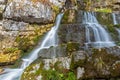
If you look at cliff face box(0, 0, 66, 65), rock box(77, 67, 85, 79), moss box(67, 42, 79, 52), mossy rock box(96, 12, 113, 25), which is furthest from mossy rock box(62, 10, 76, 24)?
rock box(77, 67, 85, 79)

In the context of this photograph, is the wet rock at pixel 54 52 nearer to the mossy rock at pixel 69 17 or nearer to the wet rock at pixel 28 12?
the mossy rock at pixel 69 17

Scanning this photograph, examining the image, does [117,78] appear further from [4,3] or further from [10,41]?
[4,3]

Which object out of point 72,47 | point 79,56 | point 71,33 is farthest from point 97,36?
point 79,56

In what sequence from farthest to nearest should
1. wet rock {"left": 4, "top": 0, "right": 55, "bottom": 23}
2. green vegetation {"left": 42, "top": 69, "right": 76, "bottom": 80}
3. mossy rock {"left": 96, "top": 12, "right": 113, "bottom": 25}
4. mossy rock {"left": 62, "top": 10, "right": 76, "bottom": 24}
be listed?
mossy rock {"left": 96, "top": 12, "right": 113, "bottom": 25} < wet rock {"left": 4, "top": 0, "right": 55, "bottom": 23} < mossy rock {"left": 62, "top": 10, "right": 76, "bottom": 24} < green vegetation {"left": 42, "top": 69, "right": 76, "bottom": 80}

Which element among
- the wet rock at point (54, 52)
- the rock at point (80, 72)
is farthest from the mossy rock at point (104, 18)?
the rock at point (80, 72)

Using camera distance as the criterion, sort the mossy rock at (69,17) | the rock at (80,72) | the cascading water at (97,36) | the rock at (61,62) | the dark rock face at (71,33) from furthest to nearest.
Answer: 1. the mossy rock at (69,17)
2. the dark rock face at (71,33)
3. the cascading water at (97,36)
4. the rock at (61,62)
5. the rock at (80,72)

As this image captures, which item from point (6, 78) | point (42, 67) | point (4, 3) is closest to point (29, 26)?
point (4, 3)

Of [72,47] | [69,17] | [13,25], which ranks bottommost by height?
[72,47]

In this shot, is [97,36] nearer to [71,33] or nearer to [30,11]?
[71,33]

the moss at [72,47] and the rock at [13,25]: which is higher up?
the rock at [13,25]

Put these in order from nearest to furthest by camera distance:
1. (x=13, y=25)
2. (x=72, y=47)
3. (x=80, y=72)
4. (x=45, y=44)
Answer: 1. (x=80, y=72)
2. (x=72, y=47)
3. (x=45, y=44)
4. (x=13, y=25)

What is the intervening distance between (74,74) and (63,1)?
1020 cm

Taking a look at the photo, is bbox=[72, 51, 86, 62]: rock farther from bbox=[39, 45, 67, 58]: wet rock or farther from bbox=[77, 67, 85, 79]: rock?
bbox=[39, 45, 67, 58]: wet rock

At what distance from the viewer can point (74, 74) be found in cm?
640
